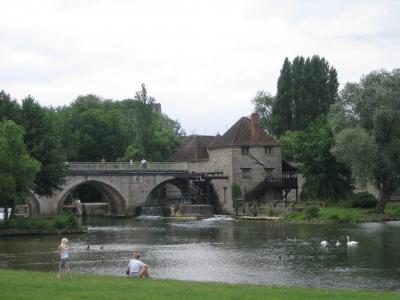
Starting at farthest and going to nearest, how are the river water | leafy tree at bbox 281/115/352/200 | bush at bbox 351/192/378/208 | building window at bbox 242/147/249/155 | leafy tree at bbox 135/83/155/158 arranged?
1. leafy tree at bbox 135/83/155/158
2. building window at bbox 242/147/249/155
3. leafy tree at bbox 281/115/352/200
4. bush at bbox 351/192/378/208
5. the river water

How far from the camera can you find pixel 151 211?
86.0 metres

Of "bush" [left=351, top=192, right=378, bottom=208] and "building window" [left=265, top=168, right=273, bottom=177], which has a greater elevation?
"building window" [left=265, top=168, right=273, bottom=177]

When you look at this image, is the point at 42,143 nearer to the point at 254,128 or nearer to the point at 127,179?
the point at 127,179

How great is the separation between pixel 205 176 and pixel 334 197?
49.5ft

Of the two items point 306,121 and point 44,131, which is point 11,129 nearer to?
point 44,131

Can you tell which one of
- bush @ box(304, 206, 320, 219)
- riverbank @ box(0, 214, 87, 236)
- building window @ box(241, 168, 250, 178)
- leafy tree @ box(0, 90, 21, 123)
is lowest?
riverbank @ box(0, 214, 87, 236)

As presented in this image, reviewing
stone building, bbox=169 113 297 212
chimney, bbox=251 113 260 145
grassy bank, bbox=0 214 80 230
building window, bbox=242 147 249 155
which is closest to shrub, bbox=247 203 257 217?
stone building, bbox=169 113 297 212

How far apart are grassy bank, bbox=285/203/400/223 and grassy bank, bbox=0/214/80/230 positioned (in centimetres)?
2149

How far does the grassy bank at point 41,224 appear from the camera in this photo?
54969 mm

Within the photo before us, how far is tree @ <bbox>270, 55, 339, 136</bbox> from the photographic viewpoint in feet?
339

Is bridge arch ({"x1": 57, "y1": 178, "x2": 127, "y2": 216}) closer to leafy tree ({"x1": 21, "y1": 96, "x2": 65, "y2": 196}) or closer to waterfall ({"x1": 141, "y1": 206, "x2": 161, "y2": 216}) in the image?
waterfall ({"x1": 141, "y1": 206, "x2": 161, "y2": 216})

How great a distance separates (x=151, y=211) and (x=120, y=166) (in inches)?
279

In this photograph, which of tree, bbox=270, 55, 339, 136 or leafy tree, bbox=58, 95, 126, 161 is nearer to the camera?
tree, bbox=270, 55, 339, 136

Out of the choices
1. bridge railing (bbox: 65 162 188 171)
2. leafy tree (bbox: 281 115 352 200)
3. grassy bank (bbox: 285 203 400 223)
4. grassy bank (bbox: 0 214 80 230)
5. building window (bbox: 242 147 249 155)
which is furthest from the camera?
bridge railing (bbox: 65 162 188 171)
